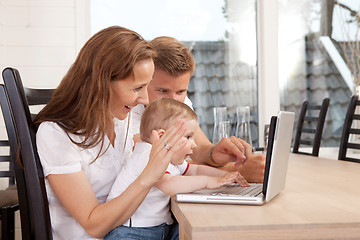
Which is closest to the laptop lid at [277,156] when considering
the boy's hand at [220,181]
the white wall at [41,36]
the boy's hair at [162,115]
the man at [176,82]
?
the boy's hand at [220,181]

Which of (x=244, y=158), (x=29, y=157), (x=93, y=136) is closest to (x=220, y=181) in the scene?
(x=244, y=158)

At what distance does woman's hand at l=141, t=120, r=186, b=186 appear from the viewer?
1.09 m

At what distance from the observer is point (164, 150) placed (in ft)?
3.66

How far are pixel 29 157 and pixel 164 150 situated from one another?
364 mm

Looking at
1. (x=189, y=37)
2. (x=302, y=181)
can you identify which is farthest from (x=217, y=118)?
(x=189, y=37)

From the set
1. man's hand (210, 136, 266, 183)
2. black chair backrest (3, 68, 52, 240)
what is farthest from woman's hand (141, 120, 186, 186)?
man's hand (210, 136, 266, 183)

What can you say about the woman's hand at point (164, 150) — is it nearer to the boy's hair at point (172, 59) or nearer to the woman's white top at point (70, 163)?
the woman's white top at point (70, 163)

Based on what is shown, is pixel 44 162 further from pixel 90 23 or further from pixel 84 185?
pixel 90 23

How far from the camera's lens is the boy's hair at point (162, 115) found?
4.64 feet

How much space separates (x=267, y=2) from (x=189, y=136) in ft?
9.89

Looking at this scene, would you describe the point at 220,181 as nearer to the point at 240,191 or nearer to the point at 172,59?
the point at 240,191

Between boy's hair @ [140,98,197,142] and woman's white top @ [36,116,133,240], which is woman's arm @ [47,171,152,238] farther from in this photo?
boy's hair @ [140,98,197,142]

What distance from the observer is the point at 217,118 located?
2.19m

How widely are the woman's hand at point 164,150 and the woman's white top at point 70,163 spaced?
226 millimetres
